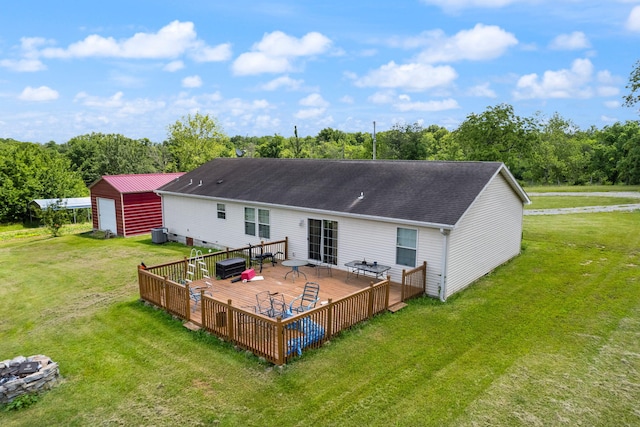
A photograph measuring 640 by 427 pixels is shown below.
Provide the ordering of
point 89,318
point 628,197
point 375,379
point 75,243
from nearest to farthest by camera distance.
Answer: point 375,379
point 89,318
point 75,243
point 628,197

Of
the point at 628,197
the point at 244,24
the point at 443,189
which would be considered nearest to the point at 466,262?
the point at 443,189

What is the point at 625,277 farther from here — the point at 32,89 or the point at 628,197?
the point at 32,89

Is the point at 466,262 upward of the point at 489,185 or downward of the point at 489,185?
downward

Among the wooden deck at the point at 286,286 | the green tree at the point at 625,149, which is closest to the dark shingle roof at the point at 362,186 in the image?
the wooden deck at the point at 286,286

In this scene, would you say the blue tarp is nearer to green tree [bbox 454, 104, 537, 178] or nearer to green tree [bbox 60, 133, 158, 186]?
green tree [bbox 454, 104, 537, 178]

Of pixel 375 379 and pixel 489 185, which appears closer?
pixel 375 379

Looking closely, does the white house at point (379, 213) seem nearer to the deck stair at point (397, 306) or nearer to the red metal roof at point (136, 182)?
the deck stair at point (397, 306)

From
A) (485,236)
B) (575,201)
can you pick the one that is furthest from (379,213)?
(575,201)

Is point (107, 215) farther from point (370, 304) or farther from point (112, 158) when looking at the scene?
point (112, 158)
